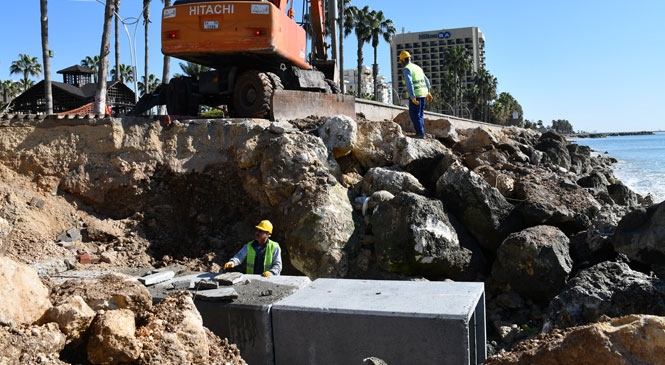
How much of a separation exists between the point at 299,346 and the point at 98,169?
5.61 metres

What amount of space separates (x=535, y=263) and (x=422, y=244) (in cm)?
132

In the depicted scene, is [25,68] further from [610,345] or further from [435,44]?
[435,44]

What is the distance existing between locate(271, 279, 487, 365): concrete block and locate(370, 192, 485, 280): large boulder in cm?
285

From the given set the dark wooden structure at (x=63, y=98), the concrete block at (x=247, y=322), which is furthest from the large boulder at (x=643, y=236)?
the dark wooden structure at (x=63, y=98)

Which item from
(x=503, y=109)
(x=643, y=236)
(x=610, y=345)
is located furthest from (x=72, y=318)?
(x=503, y=109)

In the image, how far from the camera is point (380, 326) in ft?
12.2

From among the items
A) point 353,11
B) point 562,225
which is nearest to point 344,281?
point 562,225

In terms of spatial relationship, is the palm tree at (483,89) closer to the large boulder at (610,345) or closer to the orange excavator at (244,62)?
the orange excavator at (244,62)

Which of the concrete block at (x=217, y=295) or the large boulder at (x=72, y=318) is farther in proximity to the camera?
the concrete block at (x=217, y=295)

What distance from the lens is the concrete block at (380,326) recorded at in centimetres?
361

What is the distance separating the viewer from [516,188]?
8539 mm

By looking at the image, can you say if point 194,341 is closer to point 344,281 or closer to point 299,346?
point 299,346

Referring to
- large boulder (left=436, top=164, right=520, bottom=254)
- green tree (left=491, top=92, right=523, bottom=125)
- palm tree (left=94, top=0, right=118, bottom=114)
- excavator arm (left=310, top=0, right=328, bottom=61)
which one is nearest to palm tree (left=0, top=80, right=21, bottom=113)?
palm tree (left=94, top=0, right=118, bottom=114)

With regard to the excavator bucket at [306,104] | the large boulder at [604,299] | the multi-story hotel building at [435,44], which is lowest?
the large boulder at [604,299]
